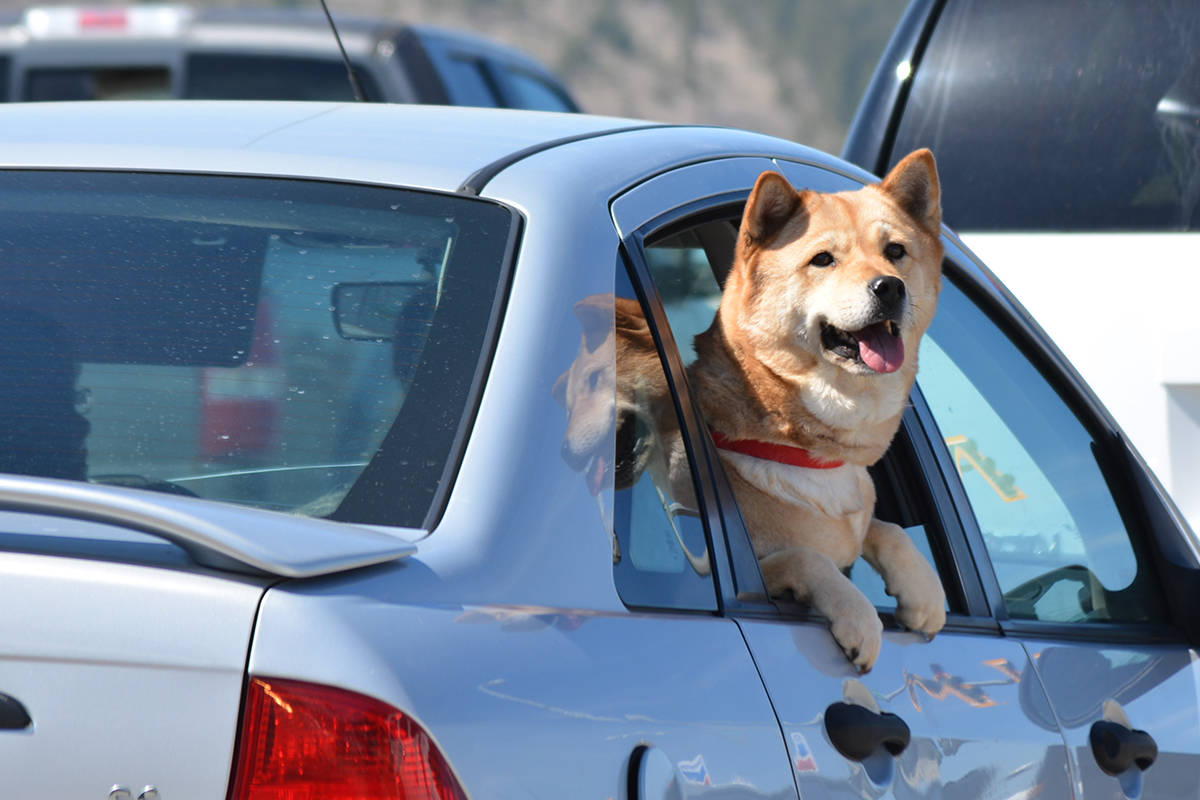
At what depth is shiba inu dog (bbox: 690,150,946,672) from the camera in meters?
2.76

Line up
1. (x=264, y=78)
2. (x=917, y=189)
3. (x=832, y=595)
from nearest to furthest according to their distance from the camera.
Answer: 1. (x=832, y=595)
2. (x=917, y=189)
3. (x=264, y=78)

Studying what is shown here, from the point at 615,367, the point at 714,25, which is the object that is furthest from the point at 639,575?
the point at 714,25

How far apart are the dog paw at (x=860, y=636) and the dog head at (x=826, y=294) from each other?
64 centimetres

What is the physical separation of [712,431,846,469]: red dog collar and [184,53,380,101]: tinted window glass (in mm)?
8424

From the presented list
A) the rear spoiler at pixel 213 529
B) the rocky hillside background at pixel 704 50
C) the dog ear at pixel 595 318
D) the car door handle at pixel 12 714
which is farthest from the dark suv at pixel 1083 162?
the rocky hillside background at pixel 704 50

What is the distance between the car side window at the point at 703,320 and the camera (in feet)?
9.59

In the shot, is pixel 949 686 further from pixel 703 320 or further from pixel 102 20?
pixel 102 20

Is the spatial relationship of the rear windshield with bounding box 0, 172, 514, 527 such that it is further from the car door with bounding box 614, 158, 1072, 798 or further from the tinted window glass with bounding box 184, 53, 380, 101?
the tinted window glass with bounding box 184, 53, 380, 101

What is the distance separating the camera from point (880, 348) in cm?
288

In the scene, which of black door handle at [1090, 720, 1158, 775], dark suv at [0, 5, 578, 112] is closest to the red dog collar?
black door handle at [1090, 720, 1158, 775]

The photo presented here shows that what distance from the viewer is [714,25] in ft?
161

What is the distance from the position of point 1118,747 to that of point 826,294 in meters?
0.91

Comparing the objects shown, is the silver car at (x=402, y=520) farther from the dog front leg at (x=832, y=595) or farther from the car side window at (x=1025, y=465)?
the car side window at (x=1025, y=465)

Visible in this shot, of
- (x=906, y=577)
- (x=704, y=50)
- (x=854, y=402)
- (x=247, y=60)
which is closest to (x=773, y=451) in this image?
(x=854, y=402)
